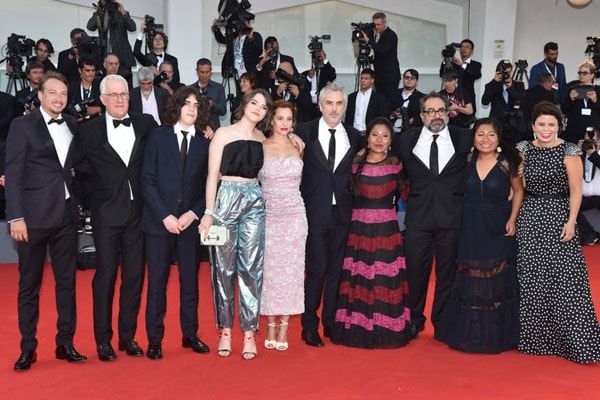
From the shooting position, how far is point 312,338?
4.96 metres

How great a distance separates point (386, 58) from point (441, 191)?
4196 millimetres

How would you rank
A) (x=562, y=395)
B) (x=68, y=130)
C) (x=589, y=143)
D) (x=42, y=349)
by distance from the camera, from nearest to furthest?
(x=562, y=395), (x=68, y=130), (x=42, y=349), (x=589, y=143)

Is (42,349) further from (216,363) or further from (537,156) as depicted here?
(537,156)

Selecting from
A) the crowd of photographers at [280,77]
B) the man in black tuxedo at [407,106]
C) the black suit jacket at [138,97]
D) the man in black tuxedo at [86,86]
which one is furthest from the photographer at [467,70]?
the man in black tuxedo at [86,86]

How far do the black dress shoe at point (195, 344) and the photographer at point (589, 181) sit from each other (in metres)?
4.99

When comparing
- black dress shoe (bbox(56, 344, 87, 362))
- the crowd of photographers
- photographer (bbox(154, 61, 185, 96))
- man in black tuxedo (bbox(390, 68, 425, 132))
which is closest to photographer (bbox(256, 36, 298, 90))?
the crowd of photographers

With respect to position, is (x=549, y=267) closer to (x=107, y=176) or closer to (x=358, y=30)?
(x=107, y=176)

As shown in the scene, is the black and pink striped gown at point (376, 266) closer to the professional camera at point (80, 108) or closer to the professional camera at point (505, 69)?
the professional camera at point (80, 108)

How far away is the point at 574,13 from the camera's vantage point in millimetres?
12008

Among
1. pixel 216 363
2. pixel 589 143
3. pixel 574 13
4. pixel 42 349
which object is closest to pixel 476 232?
pixel 216 363

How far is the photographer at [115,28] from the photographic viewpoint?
7.66 meters

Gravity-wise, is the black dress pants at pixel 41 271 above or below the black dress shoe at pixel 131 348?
above

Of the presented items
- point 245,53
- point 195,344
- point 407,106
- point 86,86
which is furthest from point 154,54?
point 195,344

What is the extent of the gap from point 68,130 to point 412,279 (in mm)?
2226
